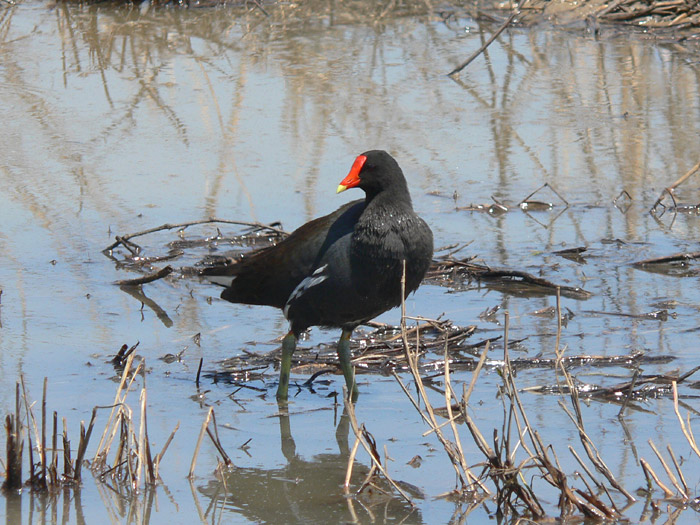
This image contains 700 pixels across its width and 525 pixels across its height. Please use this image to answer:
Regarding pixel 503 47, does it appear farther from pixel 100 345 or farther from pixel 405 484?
pixel 405 484

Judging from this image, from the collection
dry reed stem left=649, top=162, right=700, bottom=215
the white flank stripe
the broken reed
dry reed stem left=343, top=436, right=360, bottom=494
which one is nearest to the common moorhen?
Result: the white flank stripe

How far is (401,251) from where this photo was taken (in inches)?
162

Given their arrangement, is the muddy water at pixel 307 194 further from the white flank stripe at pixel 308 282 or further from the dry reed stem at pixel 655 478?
the white flank stripe at pixel 308 282

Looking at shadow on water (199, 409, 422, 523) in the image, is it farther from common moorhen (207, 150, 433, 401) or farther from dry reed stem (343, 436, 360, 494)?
common moorhen (207, 150, 433, 401)

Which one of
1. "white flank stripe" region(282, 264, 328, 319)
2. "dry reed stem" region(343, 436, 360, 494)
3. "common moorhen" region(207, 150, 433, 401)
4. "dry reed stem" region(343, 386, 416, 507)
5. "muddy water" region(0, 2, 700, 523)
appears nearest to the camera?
"dry reed stem" region(343, 386, 416, 507)

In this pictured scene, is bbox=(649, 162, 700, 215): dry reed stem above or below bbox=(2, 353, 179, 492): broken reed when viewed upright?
above

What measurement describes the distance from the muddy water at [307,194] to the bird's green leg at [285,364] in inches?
2.0

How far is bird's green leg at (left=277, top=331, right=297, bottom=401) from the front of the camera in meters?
4.35

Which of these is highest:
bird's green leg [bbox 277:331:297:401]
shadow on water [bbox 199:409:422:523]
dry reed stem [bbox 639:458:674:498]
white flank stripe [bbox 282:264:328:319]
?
white flank stripe [bbox 282:264:328:319]

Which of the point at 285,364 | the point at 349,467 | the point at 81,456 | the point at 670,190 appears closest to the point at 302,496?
the point at 349,467

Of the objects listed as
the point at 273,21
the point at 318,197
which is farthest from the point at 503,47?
the point at 318,197

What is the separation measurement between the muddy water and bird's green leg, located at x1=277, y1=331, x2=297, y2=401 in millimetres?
50

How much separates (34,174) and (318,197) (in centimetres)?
177

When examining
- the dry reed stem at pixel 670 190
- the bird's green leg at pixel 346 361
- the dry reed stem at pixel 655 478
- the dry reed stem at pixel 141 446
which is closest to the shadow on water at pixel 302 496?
the dry reed stem at pixel 141 446
